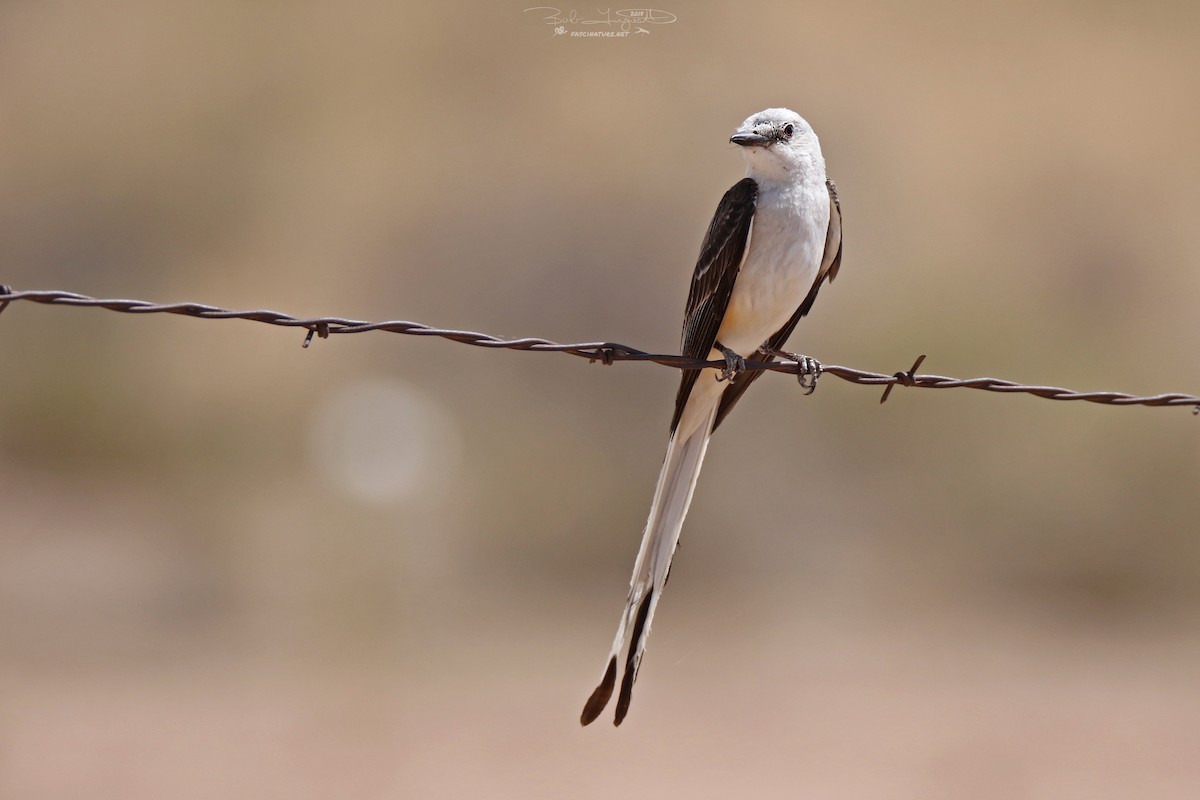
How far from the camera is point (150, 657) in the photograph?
54.6 feet

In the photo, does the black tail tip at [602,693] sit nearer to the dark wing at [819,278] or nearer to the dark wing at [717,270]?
the dark wing at [717,270]

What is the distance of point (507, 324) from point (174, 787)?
885cm

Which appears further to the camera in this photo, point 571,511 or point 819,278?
point 571,511

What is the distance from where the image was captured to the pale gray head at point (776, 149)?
5.46 meters

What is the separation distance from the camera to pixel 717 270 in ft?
17.7

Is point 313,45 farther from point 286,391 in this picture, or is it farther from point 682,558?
point 682,558

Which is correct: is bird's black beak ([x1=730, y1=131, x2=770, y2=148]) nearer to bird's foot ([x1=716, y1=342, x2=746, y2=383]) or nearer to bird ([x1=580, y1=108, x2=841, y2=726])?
bird ([x1=580, y1=108, x2=841, y2=726])

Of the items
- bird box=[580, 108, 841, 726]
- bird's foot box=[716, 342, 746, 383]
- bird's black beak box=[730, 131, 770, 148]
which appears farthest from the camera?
bird's black beak box=[730, 131, 770, 148]

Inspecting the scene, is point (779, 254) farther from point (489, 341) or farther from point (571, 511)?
point (571, 511)

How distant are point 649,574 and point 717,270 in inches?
54.3

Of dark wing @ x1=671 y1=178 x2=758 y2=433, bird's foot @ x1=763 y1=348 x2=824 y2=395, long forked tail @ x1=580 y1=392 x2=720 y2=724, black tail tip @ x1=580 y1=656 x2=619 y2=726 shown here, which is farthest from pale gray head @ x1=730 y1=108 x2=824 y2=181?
black tail tip @ x1=580 y1=656 x2=619 y2=726

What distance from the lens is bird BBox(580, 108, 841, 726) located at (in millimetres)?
5305

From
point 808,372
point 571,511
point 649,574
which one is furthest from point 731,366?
point 571,511

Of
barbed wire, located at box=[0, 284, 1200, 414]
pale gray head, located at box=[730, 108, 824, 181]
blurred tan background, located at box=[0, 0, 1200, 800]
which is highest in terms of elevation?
pale gray head, located at box=[730, 108, 824, 181]
